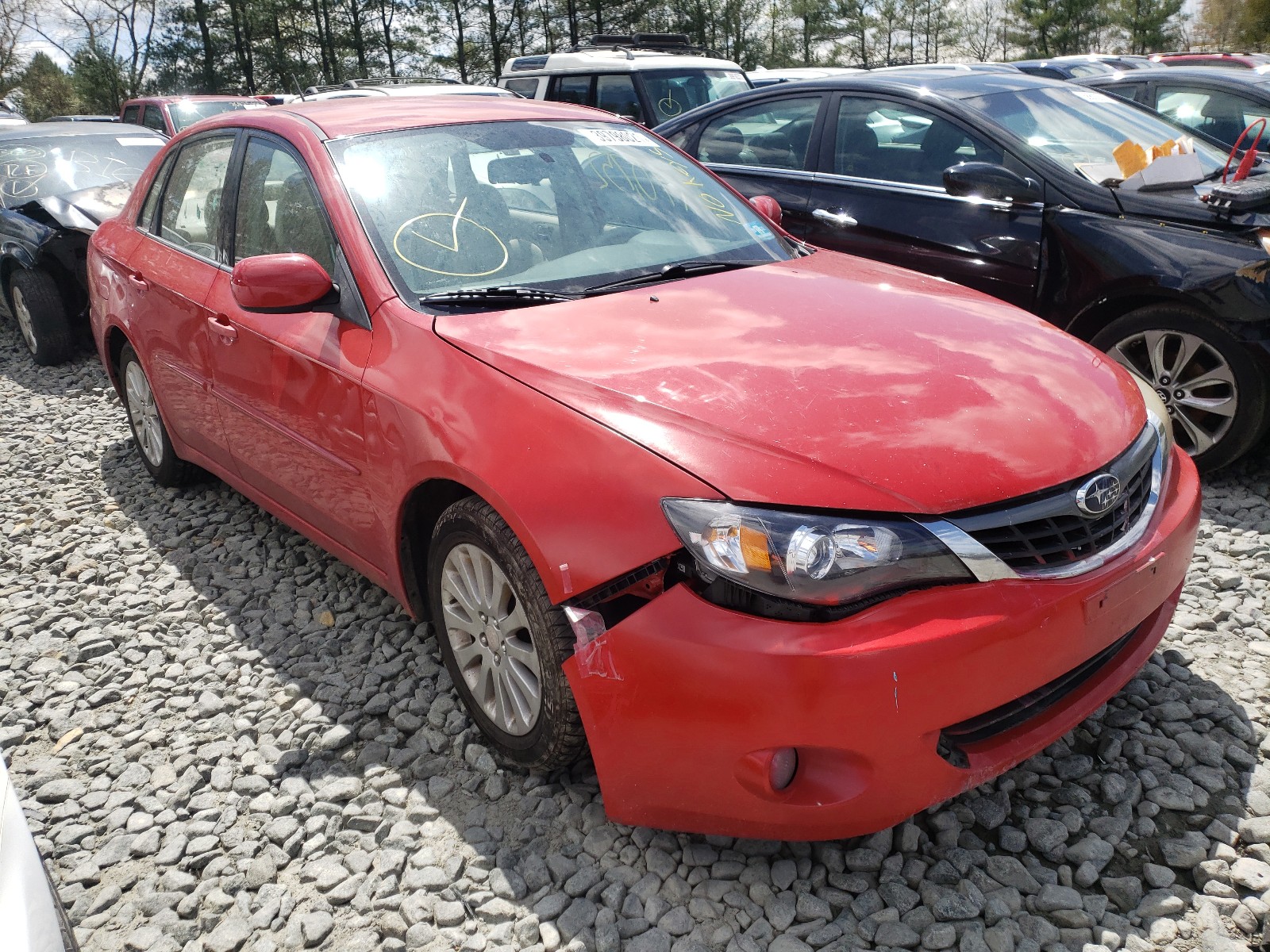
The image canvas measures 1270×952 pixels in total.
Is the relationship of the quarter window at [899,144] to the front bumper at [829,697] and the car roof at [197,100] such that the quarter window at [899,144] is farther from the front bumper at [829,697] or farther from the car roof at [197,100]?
the car roof at [197,100]

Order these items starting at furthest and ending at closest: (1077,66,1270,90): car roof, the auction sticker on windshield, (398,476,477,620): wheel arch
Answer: (1077,66,1270,90): car roof, the auction sticker on windshield, (398,476,477,620): wheel arch

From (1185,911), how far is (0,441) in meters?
6.02

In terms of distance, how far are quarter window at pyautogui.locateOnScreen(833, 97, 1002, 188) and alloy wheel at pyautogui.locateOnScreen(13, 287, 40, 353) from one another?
5482mm

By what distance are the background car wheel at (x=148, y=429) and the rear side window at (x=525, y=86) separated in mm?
7451

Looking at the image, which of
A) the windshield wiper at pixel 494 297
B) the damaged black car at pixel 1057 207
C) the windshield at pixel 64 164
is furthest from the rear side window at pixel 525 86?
the windshield wiper at pixel 494 297

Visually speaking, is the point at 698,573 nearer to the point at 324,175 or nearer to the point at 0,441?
the point at 324,175

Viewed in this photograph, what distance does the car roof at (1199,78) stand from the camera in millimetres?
7242

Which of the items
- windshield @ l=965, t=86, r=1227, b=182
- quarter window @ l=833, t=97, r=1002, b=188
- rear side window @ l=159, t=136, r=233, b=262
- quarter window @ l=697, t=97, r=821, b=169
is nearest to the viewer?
rear side window @ l=159, t=136, r=233, b=262

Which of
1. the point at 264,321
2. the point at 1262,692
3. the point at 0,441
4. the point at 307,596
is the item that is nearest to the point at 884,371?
the point at 1262,692

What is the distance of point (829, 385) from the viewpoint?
2.31m

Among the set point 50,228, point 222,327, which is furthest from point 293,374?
point 50,228

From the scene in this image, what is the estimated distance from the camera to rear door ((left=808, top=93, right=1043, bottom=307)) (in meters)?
4.54

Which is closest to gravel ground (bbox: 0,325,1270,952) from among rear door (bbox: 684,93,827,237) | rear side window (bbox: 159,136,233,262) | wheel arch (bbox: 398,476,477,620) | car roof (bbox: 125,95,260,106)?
wheel arch (bbox: 398,476,477,620)

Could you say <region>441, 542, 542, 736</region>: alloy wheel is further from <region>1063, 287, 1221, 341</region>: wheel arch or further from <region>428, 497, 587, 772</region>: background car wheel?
<region>1063, 287, 1221, 341</region>: wheel arch
